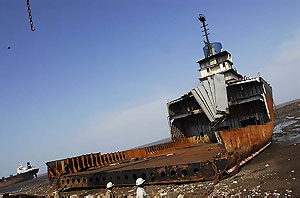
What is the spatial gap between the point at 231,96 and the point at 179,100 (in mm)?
4360

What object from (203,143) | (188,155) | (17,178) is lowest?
(17,178)

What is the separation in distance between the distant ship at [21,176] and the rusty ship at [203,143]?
136 feet

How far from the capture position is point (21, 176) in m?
47.0

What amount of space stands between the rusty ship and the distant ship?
41.4m

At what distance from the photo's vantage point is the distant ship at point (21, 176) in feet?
149

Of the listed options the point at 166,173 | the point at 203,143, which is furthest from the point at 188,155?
the point at 203,143

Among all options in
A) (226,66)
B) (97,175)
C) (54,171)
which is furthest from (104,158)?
(226,66)

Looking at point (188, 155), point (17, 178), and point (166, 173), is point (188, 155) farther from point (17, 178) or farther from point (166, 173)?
point (17, 178)

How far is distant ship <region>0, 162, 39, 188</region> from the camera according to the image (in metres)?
45.4

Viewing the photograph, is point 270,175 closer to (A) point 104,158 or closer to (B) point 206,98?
(B) point 206,98

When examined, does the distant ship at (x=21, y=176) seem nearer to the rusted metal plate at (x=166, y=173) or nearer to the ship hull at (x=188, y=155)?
the ship hull at (x=188, y=155)

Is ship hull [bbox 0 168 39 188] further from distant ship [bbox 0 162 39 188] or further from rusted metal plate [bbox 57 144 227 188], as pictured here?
rusted metal plate [bbox 57 144 227 188]

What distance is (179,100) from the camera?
63.6 feet

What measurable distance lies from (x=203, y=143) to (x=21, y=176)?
4524cm
